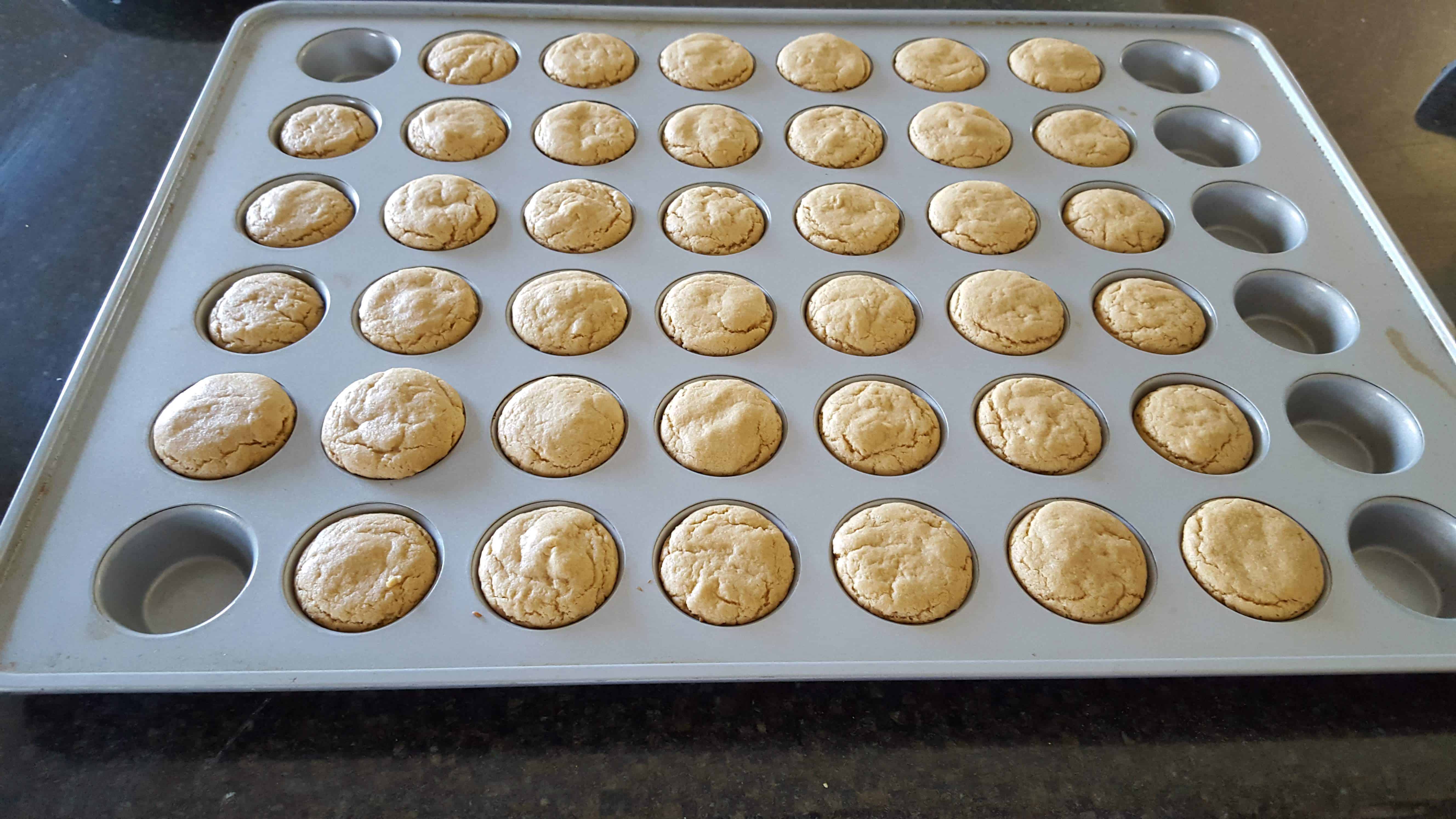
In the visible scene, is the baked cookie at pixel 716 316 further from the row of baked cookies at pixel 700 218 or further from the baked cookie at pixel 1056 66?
the baked cookie at pixel 1056 66

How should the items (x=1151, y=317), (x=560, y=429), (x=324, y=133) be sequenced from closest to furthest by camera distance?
(x=560, y=429) → (x=1151, y=317) → (x=324, y=133)

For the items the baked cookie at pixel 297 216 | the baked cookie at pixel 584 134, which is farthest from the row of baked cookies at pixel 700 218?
the baked cookie at pixel 584 134

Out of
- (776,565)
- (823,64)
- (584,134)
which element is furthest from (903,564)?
(823,64)

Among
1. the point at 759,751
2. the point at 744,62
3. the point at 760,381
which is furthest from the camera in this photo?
the point at 744,62

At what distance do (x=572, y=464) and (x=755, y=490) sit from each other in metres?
0.34

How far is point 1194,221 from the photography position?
189cm

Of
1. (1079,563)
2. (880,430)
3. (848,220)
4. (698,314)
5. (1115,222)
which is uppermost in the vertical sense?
(1115,222)

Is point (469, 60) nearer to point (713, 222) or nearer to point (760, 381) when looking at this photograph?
point (713, 222)

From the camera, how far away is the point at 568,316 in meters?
1.61

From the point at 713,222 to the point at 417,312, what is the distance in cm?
66

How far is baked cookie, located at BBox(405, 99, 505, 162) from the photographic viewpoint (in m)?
1.90

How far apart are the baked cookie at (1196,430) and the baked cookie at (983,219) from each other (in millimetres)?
475

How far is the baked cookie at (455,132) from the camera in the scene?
190 centimetres

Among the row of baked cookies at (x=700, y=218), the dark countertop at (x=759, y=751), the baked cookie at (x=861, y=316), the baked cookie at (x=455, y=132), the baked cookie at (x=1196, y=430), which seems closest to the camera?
the dark countertop at (x=759, y=751)
